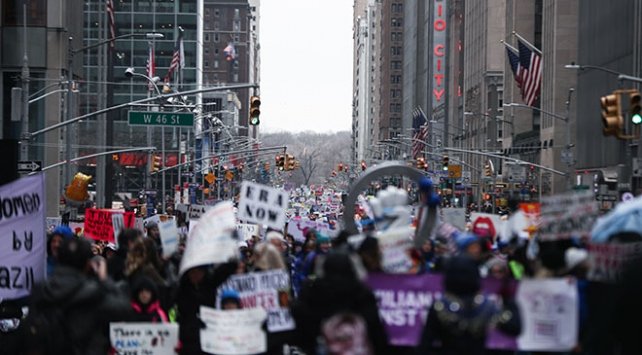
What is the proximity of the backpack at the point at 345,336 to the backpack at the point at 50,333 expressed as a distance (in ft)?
9.20

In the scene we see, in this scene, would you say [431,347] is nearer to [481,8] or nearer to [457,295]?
[457,295]

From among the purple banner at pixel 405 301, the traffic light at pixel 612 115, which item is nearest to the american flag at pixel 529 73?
the traffic light at pixel 612 115


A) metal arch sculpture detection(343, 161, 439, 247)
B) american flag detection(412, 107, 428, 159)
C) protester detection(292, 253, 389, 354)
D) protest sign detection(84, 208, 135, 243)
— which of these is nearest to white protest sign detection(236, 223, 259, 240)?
protest sign detection(84, 208, 135, 243)

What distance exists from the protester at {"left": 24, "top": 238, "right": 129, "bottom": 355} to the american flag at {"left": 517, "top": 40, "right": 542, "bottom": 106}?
53103mm

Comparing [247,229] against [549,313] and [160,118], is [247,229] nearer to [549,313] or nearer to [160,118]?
[160,118]

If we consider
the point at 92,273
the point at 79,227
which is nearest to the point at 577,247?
the point at 92,273

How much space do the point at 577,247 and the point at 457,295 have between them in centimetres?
300

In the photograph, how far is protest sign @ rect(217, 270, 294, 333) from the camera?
1284 centimetres

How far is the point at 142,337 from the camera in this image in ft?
40.4

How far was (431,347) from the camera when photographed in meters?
9.09

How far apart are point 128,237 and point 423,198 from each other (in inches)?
121

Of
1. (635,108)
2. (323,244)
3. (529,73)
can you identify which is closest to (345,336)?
(323,244)

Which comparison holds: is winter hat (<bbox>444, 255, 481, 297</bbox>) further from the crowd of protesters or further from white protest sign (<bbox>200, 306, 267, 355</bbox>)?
white protest sign (<bbox>200, 306, 267, 355</bbox>)

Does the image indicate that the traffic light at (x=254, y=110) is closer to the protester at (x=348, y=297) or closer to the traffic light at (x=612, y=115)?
the traffic light at (x=612, y=115)
